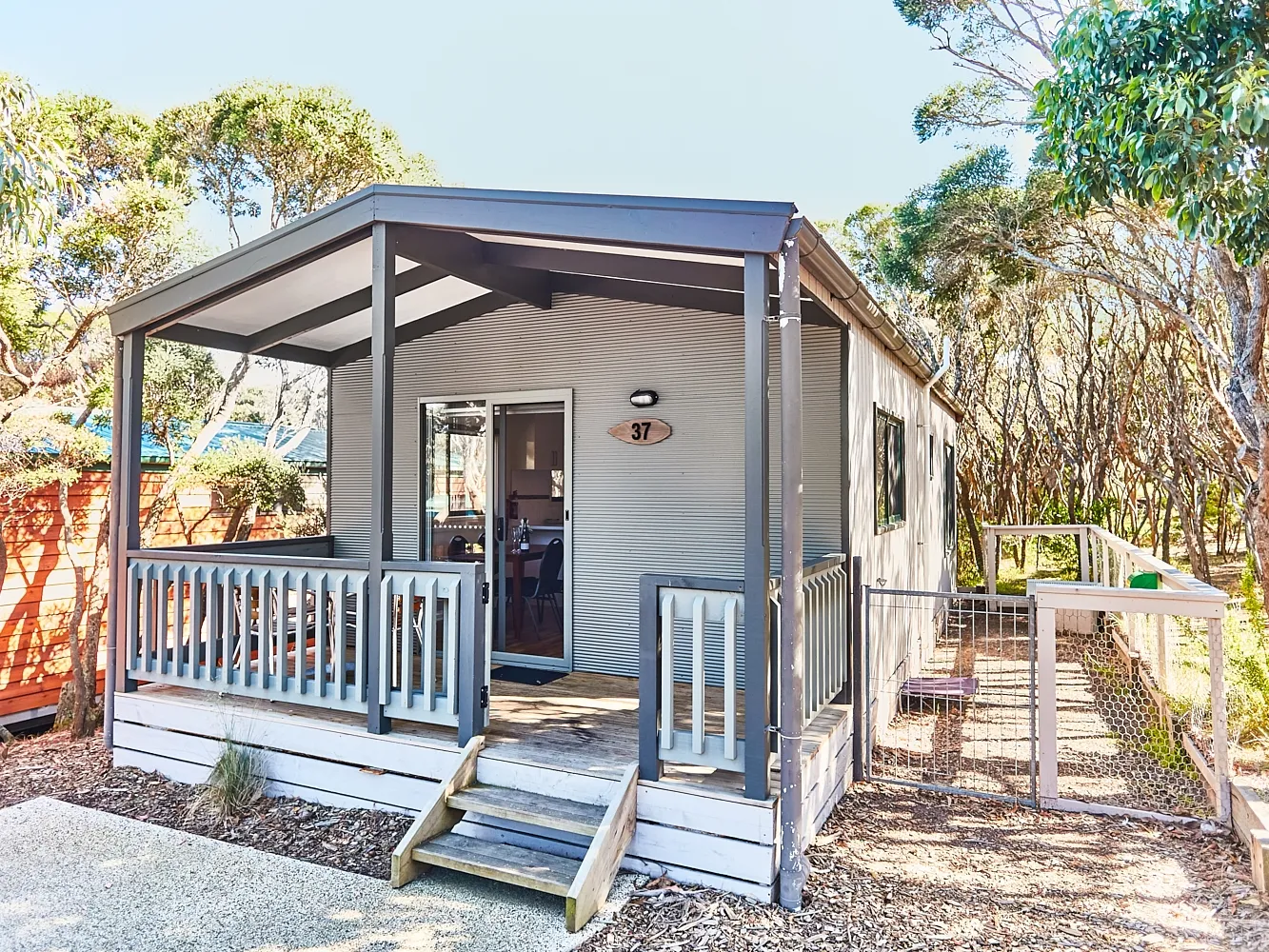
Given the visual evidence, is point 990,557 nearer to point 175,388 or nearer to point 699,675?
point 699,675

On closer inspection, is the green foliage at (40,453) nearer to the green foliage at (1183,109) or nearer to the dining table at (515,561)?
the dining table at (515,561)

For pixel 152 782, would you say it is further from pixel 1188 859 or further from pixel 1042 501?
pixel 1042 501

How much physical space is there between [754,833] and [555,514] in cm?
323

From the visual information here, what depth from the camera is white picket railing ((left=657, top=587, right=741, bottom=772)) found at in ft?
10.8

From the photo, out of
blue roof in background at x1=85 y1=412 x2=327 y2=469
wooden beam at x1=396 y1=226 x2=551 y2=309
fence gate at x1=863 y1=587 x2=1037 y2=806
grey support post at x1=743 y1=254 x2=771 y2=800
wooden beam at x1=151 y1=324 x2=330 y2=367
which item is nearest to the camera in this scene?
grey support post at x1=743 y1=254 x2=771 y2=800

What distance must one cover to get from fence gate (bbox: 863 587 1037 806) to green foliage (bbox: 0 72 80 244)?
15.3 feet

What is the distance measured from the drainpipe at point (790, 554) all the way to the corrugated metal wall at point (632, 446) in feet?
5.24

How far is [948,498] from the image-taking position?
1116 centimetres

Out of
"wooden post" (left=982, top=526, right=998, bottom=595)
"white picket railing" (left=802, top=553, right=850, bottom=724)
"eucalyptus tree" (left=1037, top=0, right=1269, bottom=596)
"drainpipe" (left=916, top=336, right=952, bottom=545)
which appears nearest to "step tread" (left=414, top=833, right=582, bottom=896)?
"white picket railing" (left=802, top=553, right=850, bottom=724)

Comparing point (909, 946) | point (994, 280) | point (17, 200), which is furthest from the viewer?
point (994, 280)

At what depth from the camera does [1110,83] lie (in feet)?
15.1

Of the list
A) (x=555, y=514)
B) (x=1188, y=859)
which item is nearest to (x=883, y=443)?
(x=555, y=514)

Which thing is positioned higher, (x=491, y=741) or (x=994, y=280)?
(x=994, y=280)

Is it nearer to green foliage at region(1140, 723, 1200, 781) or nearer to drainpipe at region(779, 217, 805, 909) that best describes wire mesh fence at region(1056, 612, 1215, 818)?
green foliage at region(1140, 723, 1200, 781)
